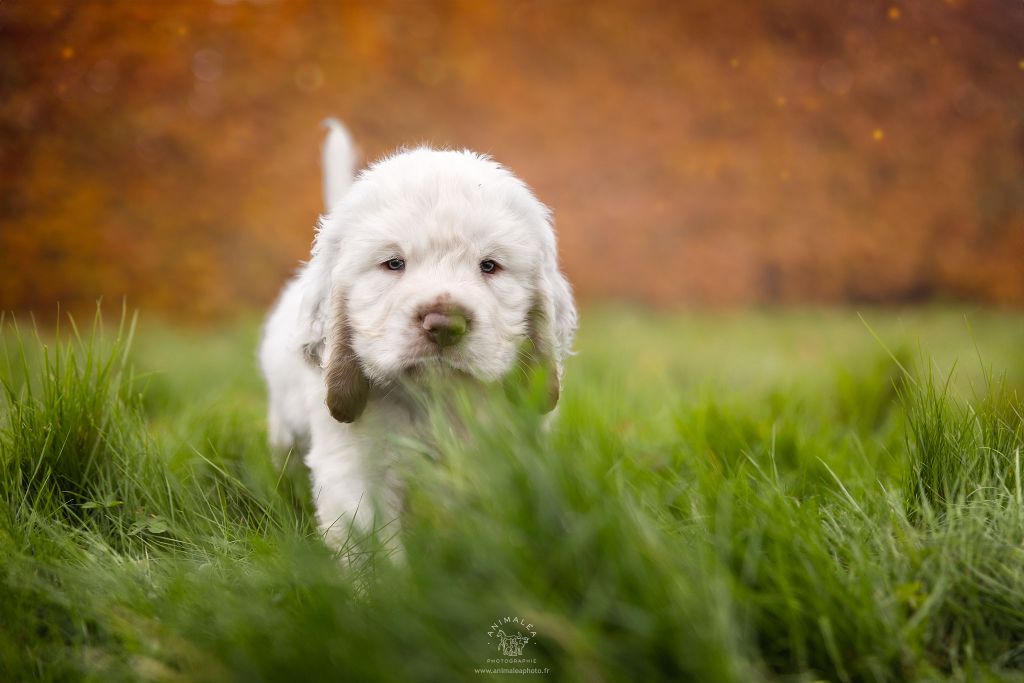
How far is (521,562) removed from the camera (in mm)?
1313

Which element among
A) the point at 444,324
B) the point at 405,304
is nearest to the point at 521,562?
the point at 444,324

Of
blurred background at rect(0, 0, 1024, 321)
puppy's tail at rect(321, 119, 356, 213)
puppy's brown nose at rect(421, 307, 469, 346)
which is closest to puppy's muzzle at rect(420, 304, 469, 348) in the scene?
puppy's brown nose at rect(421, 307, 469, 346)

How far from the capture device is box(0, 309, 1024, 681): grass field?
1.29 metres

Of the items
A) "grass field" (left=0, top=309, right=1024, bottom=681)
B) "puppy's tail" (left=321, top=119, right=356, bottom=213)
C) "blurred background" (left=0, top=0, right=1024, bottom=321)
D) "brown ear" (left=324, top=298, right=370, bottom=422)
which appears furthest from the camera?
"blurred background" (left=0, top=0, right=1024, bottom=321)

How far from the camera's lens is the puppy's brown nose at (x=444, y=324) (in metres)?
1.91

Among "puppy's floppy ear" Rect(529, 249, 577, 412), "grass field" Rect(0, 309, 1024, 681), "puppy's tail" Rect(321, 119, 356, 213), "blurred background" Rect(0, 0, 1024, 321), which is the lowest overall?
"grass field" Rect(0, 309, 1024, 681)

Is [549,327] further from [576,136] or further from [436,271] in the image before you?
[576,136]

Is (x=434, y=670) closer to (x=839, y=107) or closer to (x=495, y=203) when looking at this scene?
(x=495, y=203)

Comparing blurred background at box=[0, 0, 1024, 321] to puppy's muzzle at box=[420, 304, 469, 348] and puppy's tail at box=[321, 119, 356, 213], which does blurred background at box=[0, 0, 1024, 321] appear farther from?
puppy's muzzle at box=[420, 304, 469, 348]

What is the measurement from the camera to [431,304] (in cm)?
193

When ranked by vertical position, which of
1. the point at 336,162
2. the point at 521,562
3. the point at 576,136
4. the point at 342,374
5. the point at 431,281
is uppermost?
the point at 576,136

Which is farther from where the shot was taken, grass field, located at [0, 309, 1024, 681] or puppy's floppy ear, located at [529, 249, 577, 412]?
puppy's floppy ear, located at [529, 249, 577, 412]

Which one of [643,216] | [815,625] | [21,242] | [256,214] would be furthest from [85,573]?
[643,216]

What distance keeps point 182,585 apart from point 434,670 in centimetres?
70
